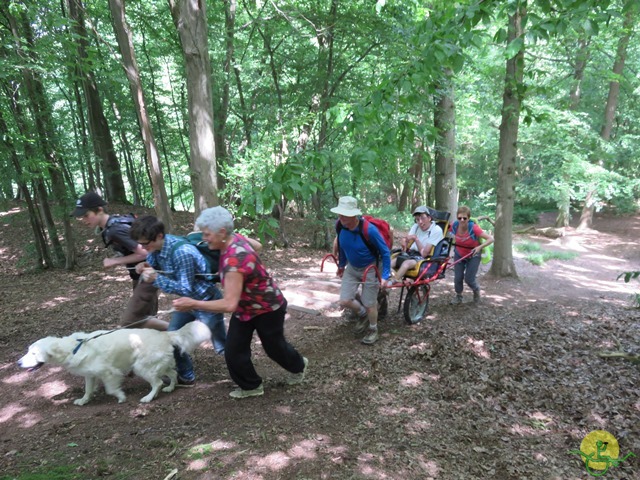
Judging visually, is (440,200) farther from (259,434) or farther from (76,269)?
(76,269)

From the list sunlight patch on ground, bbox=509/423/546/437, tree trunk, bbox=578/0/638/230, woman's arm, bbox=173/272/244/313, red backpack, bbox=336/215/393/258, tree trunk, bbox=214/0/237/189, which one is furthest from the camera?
tree trunk, bbox=578/0/638/230

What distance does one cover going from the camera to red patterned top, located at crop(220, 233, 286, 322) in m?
3.30

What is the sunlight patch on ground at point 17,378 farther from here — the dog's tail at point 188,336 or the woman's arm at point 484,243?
the woman's arm at point 484,243

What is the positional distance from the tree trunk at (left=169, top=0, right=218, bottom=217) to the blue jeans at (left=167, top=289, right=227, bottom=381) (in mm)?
2220

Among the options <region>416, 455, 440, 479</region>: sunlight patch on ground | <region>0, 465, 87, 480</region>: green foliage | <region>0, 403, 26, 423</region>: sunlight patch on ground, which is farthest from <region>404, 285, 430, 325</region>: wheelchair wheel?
<region>0, 403, 26, 423</region>: sunlight patch on ground

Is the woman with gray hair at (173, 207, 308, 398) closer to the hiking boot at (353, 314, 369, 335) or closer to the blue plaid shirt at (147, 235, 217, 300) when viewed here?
the blue plaid shirt at (147, 235, 217, 300)

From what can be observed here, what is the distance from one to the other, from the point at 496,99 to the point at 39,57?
38.4ft

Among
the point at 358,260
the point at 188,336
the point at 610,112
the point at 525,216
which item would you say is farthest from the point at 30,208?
the point at 525,216

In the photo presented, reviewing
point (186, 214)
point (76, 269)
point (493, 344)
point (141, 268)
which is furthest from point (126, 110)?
point (493, 344)

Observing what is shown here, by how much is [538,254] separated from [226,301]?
51.8 feet

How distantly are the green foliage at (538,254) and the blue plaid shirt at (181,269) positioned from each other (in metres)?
14.1

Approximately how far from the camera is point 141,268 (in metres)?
3.93

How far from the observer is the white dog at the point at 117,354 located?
12.5 ft

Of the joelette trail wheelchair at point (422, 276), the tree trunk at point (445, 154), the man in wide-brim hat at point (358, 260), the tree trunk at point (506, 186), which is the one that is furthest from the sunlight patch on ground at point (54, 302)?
the tree trunk at point (506, 186)
